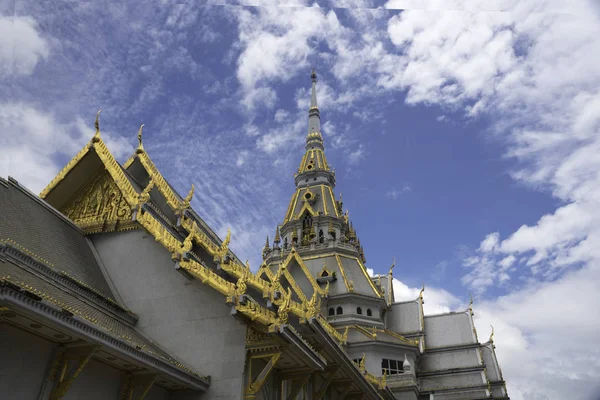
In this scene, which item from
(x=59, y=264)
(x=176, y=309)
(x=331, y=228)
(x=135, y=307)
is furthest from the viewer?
(x=331, y=228)

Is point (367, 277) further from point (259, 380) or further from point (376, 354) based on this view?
point (259, 380)

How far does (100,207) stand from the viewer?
48.8ft

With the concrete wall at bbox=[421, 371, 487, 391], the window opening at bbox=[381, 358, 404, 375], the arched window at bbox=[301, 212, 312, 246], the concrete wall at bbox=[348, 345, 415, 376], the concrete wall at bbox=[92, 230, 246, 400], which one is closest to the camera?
the concrete wall at bbox=[92, 230, 246, 400]

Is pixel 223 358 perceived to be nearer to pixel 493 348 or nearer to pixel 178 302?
pixel 178 302

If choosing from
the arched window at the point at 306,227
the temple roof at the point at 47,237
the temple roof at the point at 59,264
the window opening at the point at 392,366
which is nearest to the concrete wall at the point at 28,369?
the temple roof at the point at 59,264

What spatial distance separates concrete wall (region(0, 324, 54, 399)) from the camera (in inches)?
326

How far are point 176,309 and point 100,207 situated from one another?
3989 mm

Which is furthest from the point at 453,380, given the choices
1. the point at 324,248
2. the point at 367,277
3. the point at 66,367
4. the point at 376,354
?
the point at 66,367

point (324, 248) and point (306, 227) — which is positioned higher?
point (306, 227)

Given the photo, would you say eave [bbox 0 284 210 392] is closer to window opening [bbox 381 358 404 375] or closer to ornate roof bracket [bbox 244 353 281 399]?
ornate roof bracket [bbox 244 353 281 399]

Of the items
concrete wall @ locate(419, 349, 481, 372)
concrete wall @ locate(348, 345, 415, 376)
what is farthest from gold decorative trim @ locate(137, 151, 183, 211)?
concrete wall @ locate(419, 349, 481, 372)

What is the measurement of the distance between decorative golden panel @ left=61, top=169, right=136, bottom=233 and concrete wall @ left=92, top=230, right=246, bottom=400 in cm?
31

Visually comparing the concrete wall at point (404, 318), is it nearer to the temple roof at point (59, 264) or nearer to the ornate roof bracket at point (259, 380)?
the ornate roof bracket at point (259, 380)

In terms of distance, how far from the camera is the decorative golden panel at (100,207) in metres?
14.4
